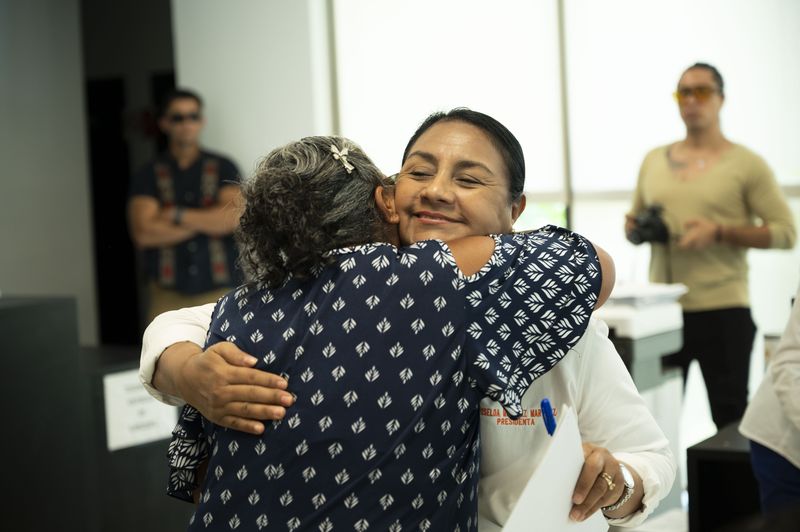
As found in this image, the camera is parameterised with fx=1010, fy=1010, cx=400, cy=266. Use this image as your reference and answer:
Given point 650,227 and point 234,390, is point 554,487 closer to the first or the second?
point 234,390

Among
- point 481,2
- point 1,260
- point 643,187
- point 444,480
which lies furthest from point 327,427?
point 1,260

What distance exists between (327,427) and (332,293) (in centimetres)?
15

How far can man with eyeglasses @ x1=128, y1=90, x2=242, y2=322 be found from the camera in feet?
16.3

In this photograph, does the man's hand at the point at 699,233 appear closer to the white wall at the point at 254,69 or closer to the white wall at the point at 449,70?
the white wall at the point at 449,70

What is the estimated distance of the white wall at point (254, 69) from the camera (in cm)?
511

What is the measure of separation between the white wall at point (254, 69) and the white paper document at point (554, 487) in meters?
4.03

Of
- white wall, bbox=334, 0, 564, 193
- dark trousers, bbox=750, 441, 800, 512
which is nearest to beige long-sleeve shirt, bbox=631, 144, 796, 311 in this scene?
white wall, bbox=334, 0, 564, 193

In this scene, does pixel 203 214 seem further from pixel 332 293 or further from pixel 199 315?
pixel 332 293

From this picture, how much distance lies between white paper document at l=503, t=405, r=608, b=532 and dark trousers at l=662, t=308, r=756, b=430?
9.34 feet

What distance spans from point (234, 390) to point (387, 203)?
1.12 feet

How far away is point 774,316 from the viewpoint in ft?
13.4

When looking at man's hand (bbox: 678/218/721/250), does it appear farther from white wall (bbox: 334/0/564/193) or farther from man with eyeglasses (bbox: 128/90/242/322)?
man with eyeglasses (bbox: 128/90/242/322)

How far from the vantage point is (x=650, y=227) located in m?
4.04

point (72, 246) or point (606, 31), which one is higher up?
point (606, 31)
